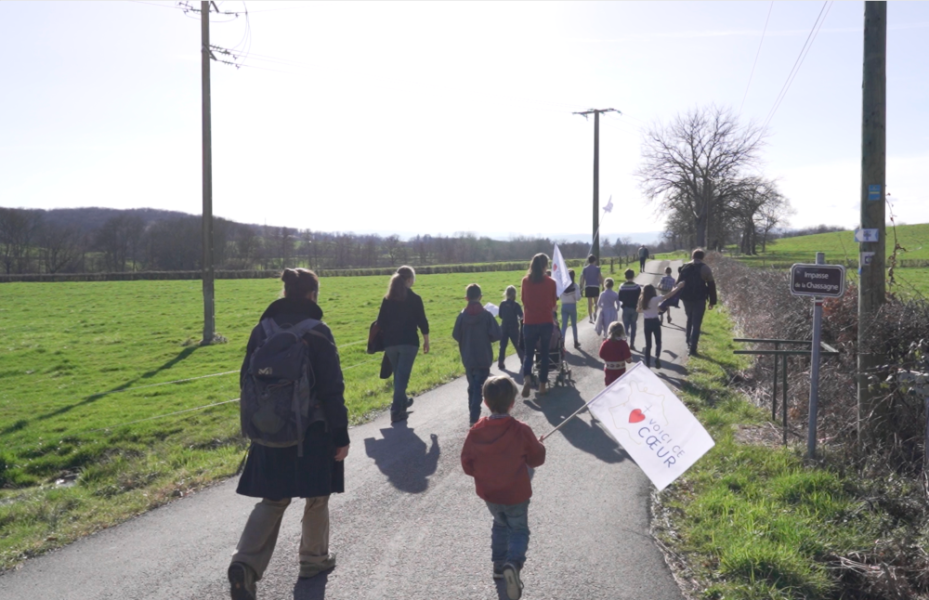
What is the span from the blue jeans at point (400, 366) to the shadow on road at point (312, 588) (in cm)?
415

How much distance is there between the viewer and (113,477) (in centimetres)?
750

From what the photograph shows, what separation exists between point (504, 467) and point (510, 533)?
0.44m

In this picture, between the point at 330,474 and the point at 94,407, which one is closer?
the point at 330,474

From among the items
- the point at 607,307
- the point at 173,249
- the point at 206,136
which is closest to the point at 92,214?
the point at 173,249

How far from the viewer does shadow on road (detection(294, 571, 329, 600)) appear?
4.14 meters

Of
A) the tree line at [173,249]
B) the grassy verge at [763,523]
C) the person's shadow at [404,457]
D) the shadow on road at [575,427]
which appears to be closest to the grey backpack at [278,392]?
the person's shadow at [404,457]

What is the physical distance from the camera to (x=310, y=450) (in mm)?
4102

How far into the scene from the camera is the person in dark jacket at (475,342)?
26.8 feet

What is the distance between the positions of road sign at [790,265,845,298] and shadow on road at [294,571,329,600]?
186 inches

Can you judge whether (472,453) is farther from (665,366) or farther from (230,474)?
(665,366)

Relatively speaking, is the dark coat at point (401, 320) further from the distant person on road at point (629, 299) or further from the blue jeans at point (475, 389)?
the distant person on road at point (629, 299)

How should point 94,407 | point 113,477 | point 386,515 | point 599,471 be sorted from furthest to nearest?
point 94,407
point 113,477
point 599,471
point 386,515

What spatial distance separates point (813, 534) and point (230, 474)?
17.1 feet

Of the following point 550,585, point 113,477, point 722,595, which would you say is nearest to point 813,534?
point 722,595
